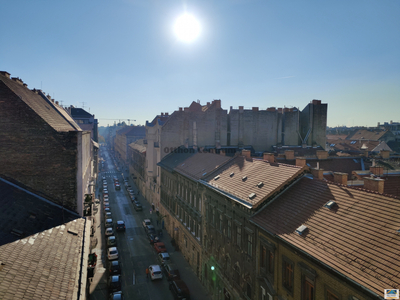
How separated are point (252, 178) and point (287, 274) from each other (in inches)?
335

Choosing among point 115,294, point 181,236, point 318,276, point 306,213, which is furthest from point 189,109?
point 318,276

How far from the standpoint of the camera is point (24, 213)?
14102 mm

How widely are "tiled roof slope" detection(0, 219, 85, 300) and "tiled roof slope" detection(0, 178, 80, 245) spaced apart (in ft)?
1.79

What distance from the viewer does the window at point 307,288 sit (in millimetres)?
12784

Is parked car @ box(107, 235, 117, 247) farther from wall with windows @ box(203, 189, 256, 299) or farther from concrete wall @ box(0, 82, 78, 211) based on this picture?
concrete wall @ box(0, 82, 78, 211)

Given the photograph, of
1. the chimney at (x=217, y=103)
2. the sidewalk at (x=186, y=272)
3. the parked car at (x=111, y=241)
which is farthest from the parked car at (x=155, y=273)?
the chimney at (x=217, y=103)

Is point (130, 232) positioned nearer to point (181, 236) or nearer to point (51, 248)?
point (181, 236)

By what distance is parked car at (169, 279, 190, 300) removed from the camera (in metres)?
24.1

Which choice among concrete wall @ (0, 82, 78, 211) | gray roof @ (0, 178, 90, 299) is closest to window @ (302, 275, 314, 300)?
gray roof @ (0, 178, 90, 299)

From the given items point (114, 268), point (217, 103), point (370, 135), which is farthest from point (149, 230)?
point (370, 135)

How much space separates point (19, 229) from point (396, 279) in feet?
50.3

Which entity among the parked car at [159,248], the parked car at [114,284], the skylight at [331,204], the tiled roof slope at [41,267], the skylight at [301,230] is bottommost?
the parked car at [114,284]

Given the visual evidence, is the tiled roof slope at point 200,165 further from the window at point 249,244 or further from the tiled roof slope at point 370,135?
the tiled roof slope at point 370,135

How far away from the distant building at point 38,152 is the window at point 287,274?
12.8 m
